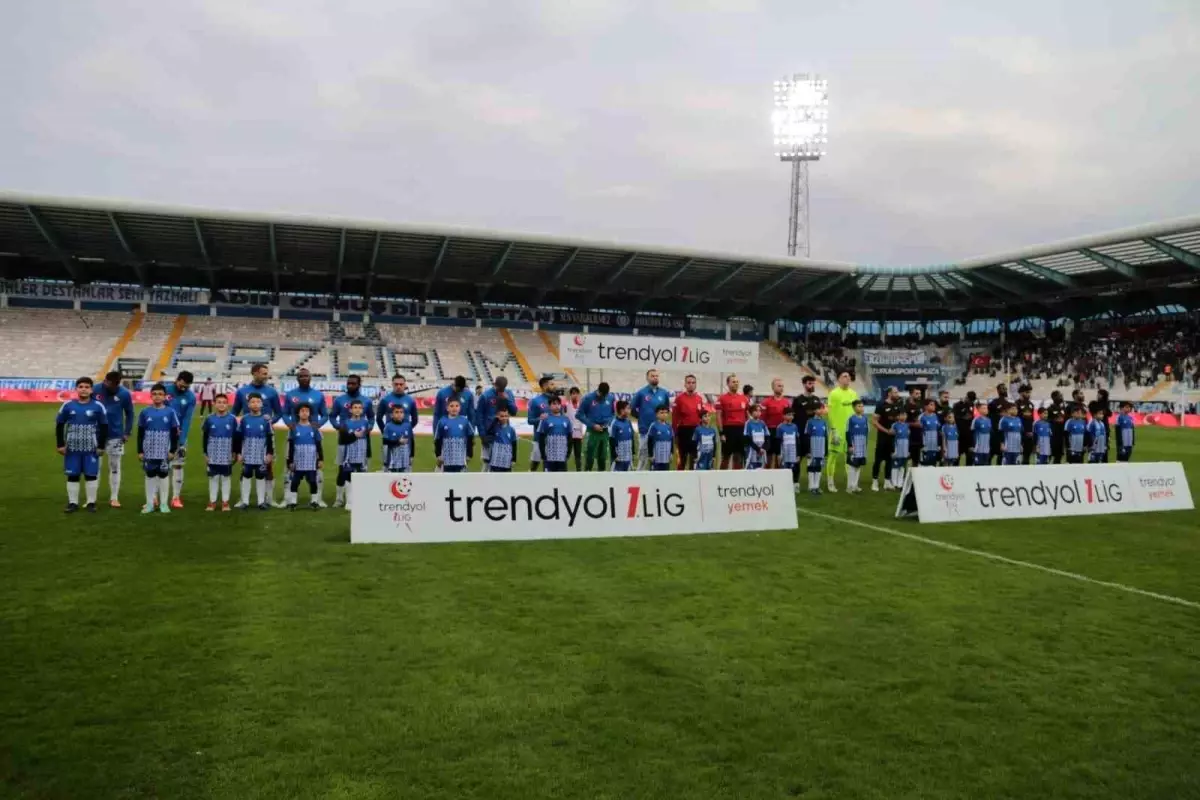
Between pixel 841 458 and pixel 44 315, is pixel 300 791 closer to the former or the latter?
pixel 841 458

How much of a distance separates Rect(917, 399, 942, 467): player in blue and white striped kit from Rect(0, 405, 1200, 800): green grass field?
5855 millimetres

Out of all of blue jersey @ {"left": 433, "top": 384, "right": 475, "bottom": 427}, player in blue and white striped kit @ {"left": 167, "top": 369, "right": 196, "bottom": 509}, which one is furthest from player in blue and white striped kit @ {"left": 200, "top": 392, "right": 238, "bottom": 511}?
blue jersey @ {"left": 433, "top": 384, "right": 475, "bottom": 427}

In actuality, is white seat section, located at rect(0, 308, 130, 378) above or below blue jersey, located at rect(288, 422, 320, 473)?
above

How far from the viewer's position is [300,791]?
369 cm

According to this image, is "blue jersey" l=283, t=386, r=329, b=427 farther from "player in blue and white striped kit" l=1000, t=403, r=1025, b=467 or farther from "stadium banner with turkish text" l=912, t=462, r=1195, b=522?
"player in blue and white striped kit" l=1000, t=403, r=1025, b=467

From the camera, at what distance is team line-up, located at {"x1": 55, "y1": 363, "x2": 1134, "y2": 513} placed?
11.0m

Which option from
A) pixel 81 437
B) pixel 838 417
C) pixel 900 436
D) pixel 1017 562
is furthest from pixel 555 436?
pixel 900 436

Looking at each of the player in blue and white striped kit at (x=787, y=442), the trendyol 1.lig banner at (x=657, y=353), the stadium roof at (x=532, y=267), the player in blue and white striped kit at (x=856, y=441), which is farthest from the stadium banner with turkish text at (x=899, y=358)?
the player in blue and white striped kit at (x=787, y=442)

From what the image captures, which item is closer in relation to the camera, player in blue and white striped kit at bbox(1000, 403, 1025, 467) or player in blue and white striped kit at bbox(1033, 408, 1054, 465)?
player in blue and white striped kit at bbox(1000, 403, 1025, 467)

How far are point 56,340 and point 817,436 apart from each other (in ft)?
145

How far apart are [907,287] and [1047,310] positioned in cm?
944

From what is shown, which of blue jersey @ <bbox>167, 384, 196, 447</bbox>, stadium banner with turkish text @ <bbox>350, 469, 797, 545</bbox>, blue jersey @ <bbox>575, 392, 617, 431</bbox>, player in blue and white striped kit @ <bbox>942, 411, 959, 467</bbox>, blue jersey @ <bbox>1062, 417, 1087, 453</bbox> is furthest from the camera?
blue jersey @ <bbox>1062, 417, 1087, 453</bbox>

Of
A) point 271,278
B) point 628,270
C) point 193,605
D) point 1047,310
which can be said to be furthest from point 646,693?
point 1047,310

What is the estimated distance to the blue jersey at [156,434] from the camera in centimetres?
1065
